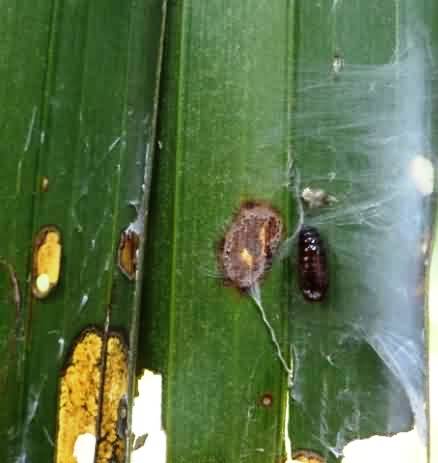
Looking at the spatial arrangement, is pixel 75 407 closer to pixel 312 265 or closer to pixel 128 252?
pixel 128 252

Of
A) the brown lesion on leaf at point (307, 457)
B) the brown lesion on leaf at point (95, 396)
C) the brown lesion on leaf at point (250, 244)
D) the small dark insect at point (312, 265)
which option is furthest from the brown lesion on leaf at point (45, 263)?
the brown lesion on leaf at point (307, 457)

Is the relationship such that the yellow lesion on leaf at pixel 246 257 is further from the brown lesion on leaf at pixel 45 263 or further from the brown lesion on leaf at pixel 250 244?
the brown lesion on leaf at pixel 45 263

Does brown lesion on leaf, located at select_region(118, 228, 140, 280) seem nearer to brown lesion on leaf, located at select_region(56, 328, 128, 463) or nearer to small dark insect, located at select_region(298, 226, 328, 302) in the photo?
brown lesion on leaf, located at select_region(56, 328, 128, 463)

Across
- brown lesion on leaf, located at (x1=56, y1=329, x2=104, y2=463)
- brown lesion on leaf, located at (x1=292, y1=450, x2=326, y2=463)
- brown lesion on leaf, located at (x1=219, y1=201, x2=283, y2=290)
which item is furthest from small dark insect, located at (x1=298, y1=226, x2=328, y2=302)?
brown lesion on leaf, located at (x1=56, y1=329, x2=104, y2=463)

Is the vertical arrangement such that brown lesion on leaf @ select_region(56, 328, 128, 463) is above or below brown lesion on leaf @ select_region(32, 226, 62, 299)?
below

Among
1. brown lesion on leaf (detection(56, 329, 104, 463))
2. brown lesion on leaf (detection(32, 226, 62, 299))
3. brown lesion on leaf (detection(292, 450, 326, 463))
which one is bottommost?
brown lesion on leaf (detection(292, 450, 326, 463))

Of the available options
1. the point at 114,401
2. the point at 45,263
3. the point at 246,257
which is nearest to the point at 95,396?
the point at 114,401
